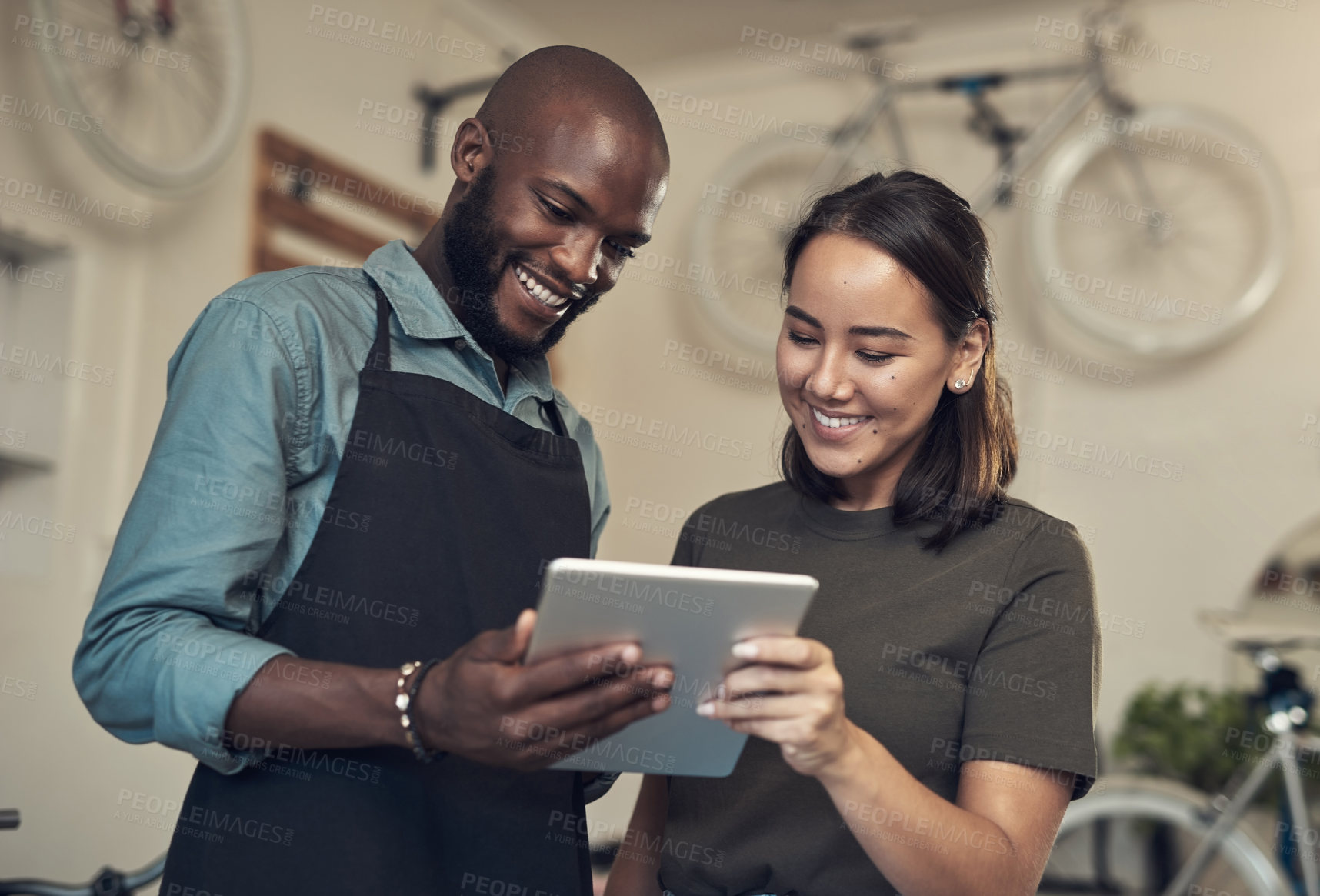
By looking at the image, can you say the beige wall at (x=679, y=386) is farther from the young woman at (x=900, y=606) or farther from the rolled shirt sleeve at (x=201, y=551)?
the rolled shirt sleeve at (x=201, y=551)

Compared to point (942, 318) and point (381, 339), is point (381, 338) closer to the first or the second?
point (381, 339)

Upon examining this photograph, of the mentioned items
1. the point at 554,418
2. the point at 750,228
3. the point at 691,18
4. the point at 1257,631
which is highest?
the point at 691,18

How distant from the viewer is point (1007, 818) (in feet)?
3.65

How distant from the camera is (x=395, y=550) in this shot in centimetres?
118

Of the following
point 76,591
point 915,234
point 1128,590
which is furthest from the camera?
point 1128,590

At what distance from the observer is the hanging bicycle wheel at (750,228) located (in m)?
4.08

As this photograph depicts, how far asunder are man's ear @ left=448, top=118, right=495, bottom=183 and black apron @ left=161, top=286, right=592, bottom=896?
0.24 meters

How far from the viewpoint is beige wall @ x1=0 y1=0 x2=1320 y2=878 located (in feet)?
8.75

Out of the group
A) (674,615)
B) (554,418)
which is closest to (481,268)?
(554,418)

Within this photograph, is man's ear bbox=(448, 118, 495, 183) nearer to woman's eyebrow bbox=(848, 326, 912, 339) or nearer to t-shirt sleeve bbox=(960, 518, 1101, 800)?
woman's eyebrow bbox=(848, 326, 912, 339)

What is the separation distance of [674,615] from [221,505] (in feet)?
1.44

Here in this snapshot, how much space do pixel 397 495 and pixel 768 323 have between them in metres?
3.13

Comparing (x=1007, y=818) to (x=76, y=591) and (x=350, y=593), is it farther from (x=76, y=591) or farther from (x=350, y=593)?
(x=76, y=591)

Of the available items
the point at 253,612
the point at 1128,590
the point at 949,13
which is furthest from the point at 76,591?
the point at 949,13
